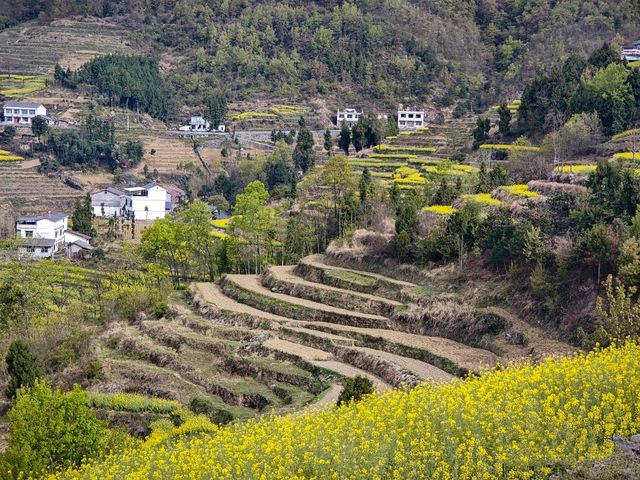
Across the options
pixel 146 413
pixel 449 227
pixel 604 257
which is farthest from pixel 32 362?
pixel 604 257

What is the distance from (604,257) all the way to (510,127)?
27736 millimetres

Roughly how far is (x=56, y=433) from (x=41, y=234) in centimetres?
3765

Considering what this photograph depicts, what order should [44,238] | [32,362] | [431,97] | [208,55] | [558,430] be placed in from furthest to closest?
[208,55]
[431,97]
[44,238]
[32,362]
[558,430]

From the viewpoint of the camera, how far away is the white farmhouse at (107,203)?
214ft

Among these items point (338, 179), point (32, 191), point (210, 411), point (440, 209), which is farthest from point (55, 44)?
point (210, 411)

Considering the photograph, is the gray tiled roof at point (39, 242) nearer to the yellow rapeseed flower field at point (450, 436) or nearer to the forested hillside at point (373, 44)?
the forested hillside at point (373, 44)

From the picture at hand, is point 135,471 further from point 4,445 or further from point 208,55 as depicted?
point 208,55

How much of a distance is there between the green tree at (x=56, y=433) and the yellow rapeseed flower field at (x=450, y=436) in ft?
13.8

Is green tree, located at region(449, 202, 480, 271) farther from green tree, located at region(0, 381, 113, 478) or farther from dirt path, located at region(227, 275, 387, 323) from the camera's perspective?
green tree, located at region(0, 381, 113, 478)

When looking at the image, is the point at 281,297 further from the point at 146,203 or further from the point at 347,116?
the point at 347,116

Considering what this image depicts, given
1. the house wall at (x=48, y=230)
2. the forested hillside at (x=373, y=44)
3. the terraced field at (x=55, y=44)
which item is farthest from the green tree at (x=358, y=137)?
the terraced field at (x=55, y=44)

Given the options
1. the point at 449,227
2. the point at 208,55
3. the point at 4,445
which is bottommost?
the point at 4,445

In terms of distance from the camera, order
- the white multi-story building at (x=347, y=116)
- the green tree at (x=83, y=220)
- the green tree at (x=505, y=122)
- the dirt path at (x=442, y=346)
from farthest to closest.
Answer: the white multi-story building at (x=347, y=116) < the green tree at (x=83, y=220) < the green tree at (x=505, y=122) < the dirt path at (x=442, y=346)

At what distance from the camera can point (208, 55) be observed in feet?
309
